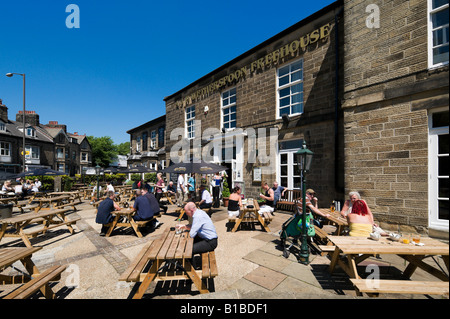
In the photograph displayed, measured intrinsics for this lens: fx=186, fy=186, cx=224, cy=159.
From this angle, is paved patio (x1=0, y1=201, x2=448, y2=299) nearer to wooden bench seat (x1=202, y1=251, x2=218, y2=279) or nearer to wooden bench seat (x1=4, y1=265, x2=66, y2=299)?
wooden bench seat (x1=202, y1=251, x2=218, y2=279)

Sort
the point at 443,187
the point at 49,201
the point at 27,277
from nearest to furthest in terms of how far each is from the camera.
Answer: the point at 27,277, the point at 443,187, the point at 49,201

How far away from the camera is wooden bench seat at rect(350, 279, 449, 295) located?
2.29m

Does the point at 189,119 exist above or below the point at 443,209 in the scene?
above

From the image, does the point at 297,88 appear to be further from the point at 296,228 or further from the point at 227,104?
the point at 296,228

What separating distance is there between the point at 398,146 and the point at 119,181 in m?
32.2

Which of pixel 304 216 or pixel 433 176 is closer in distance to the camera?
pixel 304 216

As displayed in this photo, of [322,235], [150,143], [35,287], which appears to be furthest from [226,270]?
[150,143]

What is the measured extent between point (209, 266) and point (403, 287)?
2.66 m

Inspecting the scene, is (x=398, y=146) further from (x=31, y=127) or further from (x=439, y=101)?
(x=31, y=127)

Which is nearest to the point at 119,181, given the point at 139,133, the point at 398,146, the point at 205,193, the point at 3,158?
the point at 139,133

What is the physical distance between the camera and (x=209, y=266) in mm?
3119

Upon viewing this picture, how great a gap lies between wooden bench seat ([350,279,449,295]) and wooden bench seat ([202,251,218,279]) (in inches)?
76.6

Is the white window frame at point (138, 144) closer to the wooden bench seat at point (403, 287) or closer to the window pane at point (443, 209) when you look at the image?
the wooden bench seat at point (403, 287)

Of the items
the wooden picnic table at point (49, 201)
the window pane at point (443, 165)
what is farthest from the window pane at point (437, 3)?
the wooden picnic table at point (49, 201)
